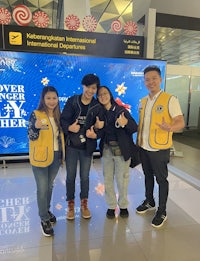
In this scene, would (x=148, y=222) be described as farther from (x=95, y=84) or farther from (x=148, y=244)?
(x=95, y=84)

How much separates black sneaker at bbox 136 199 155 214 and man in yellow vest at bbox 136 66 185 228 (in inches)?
8.3

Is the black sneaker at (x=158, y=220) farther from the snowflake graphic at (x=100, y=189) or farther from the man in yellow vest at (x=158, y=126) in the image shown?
the snowflake graphic at (x=100, y=189)

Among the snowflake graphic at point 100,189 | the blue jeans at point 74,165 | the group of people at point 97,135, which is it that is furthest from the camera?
the snowflake graphic at point 100,189

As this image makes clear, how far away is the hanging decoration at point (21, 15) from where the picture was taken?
11.3 ft

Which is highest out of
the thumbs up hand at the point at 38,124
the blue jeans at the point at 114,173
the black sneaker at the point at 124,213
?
the thumbs up hand at the point at 38,124

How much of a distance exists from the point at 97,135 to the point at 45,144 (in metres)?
0.45

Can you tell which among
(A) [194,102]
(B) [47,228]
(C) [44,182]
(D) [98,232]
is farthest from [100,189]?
(A) [194,102]

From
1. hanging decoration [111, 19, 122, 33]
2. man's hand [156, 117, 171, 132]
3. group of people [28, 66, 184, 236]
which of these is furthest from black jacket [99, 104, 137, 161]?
hanging decoration [111, 19, 122, 33]

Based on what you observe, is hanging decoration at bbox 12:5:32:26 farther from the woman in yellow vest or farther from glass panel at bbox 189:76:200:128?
glass panel at bbox 189:76:200:128

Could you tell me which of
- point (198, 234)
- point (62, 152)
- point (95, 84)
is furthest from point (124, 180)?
point (95, 84)

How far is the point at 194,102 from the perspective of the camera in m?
7.12

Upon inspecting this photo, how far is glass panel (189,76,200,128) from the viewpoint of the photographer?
6922mm

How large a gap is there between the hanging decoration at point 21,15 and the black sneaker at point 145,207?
309 cm

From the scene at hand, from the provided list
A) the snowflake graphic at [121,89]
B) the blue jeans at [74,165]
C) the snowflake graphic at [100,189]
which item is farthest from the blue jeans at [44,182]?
the snowflake graphic at [121,89]
